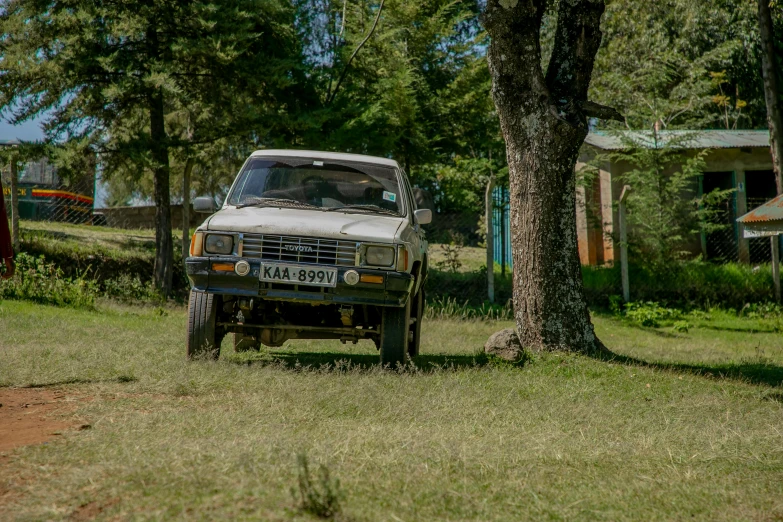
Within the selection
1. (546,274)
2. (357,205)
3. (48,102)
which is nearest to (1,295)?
(48,102)

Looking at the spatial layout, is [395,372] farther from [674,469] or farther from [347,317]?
[674,469]

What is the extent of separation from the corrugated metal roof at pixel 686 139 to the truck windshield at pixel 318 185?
444 inches

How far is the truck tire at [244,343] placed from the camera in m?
8.76

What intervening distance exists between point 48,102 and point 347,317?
34.3 ft

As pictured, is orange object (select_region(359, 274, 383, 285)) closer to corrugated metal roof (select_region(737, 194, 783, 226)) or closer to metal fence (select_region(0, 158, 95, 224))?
corrugated metal roof (select_region(737, 194, 783, 226))

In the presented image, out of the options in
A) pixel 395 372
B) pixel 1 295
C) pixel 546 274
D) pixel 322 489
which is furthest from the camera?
pixel 1 295

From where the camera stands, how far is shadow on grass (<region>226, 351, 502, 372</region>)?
7.57 metres

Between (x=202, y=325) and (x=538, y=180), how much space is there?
12.0ft

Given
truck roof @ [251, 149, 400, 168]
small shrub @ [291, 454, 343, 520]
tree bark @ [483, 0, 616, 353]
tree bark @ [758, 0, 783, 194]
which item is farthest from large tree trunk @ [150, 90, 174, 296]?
small shrub @ [291, 454, 343, 520]

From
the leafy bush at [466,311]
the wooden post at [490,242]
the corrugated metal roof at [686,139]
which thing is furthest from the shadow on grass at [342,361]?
the corrugated metal roof at [686,139]

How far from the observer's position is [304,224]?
7145 millimetres

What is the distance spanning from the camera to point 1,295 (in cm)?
1290

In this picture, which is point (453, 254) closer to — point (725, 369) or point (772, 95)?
point (772, 95)

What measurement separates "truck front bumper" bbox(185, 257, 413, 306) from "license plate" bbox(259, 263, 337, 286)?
5 centimetres
